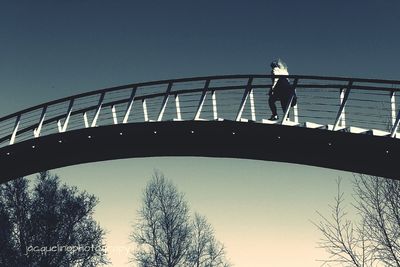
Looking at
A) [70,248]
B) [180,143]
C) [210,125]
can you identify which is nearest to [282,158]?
[210,125]

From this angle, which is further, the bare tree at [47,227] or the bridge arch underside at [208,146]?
the bare tree at [47,227]

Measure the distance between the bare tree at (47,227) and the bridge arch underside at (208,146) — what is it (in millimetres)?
13070

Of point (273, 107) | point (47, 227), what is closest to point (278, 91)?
point (273, 107)

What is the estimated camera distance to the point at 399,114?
9297 mm

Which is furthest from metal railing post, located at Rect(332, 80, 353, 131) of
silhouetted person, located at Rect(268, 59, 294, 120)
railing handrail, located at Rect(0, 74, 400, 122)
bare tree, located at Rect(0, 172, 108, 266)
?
bare tree, located at Rect(0, 172, 108, 266)

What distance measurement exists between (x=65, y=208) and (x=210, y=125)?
19.5 metres

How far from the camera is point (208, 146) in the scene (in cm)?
1285

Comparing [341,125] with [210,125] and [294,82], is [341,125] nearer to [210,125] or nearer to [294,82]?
[294,82]

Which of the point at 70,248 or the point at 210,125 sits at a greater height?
the point at 70,248

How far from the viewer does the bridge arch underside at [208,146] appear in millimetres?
10484

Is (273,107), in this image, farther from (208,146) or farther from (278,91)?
(208,146)

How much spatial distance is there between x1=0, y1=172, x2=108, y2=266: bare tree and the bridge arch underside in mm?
13070

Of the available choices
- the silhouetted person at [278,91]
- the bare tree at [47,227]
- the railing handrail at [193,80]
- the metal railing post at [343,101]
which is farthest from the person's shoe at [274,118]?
the bare tree at [47,227]

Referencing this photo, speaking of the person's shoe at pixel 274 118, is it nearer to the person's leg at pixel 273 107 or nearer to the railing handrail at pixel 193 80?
the person's leg at pixel 273 107
